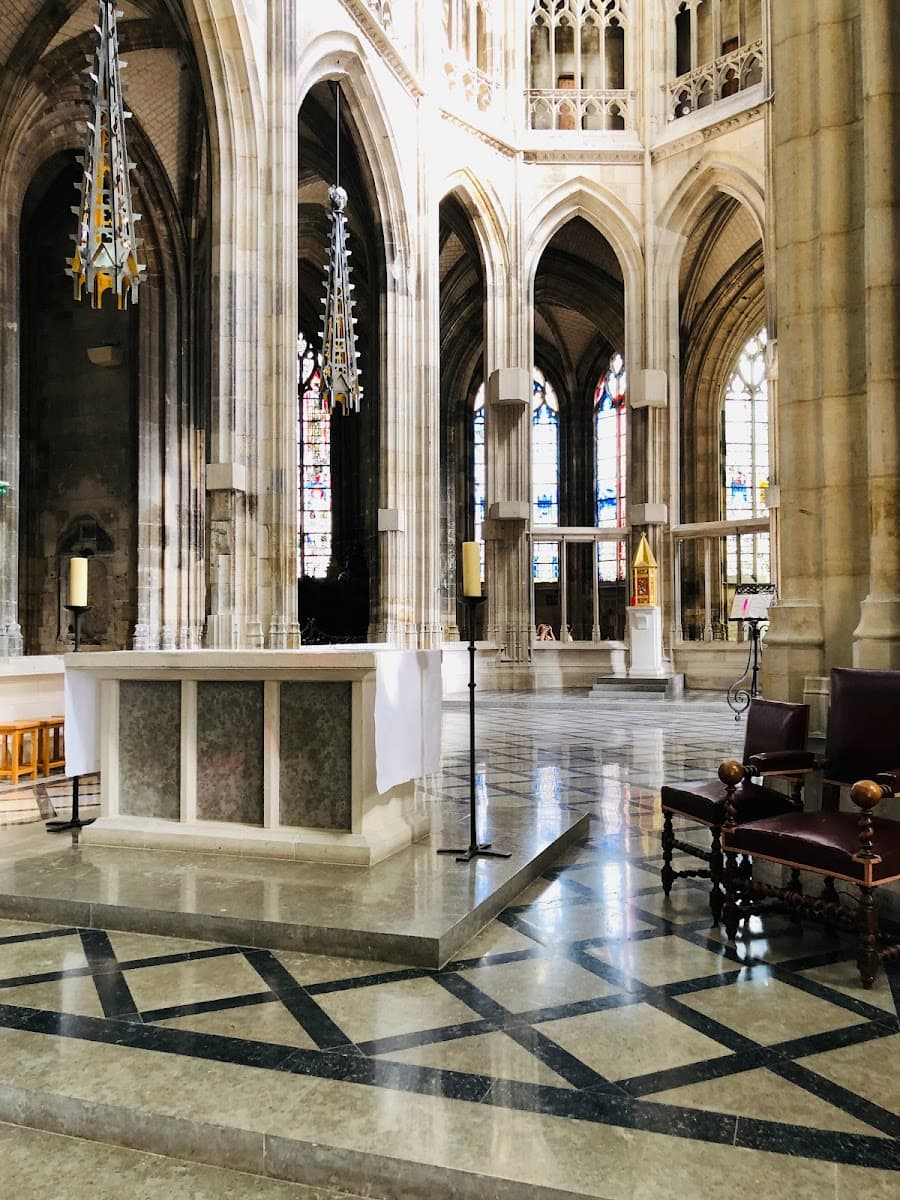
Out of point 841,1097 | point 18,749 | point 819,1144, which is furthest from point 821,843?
point 18,749

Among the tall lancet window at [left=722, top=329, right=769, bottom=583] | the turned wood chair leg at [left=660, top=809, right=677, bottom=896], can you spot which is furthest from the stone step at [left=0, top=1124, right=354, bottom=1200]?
the tall lancet window at [left=722, top=329, right=769, bottom=583]

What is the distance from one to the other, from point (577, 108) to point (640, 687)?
36.5ft

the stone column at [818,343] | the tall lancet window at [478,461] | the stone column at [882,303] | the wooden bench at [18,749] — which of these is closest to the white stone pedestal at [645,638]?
the tall lancet window at [478,461]

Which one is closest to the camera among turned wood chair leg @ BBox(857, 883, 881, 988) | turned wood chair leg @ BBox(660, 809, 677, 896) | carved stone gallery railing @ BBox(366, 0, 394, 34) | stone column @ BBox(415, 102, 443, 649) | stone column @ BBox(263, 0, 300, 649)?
turned wood chair leg @ BBox(857, 883, 881, 988)

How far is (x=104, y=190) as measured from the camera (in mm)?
7445

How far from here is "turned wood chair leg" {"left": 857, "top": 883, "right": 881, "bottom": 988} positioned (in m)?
2.94

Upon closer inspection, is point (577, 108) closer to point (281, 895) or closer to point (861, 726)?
point (861, 726)

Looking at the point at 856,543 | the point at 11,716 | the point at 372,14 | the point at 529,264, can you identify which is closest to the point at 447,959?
the point at 856,543

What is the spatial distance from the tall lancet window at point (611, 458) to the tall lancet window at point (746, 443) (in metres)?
2.94

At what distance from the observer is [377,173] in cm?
1452

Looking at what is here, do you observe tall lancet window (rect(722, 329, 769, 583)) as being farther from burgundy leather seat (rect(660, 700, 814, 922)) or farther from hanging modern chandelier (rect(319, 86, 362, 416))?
burgundy leather seat (rect(660, 700, 814, 922))

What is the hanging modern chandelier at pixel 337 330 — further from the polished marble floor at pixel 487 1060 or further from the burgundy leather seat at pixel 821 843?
the burgundy leather seat at pixel 821 843

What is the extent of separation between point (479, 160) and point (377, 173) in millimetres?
3136

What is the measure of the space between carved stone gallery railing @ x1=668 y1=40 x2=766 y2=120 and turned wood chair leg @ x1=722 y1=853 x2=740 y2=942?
1628 centimetres
